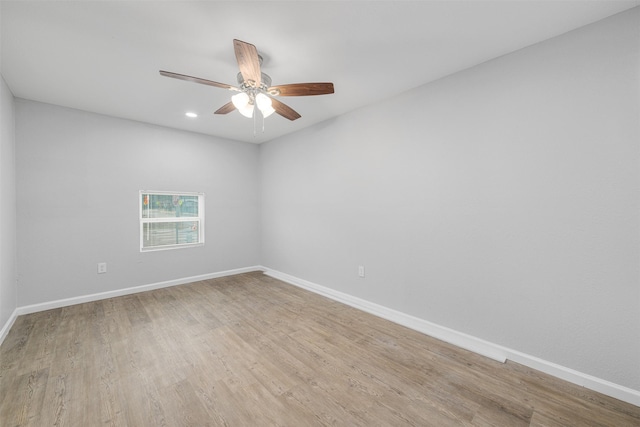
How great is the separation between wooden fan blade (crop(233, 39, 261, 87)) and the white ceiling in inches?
10.0

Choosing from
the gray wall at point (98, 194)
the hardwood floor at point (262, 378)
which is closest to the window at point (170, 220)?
the gray wall at point (98, 194)

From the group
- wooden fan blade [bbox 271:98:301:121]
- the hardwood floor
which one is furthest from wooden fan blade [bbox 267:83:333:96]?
the hardwood floor

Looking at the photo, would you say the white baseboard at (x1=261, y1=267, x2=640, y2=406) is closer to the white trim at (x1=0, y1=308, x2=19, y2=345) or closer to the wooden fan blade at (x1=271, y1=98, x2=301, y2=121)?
the wooden fan blade at (x1=271, y1=98, x2=301, y2=121)

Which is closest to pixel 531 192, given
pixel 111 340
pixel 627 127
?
pixel 627 127

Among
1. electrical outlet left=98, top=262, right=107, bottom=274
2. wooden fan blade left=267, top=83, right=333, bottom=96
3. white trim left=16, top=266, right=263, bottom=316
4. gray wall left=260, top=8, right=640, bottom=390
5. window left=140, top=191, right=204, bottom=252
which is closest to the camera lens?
gray wall left=260, top=8, right=640, bottom=390

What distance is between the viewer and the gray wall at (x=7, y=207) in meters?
2.37

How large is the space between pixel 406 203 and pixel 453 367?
Result: 150 centimetres

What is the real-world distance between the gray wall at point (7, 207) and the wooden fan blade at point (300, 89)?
102 inches

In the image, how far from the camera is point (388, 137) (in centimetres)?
288

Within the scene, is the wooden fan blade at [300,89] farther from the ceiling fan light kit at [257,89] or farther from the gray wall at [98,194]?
the gray wall at [98,194]

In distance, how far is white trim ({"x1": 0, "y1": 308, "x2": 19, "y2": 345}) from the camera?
2349 millimetres

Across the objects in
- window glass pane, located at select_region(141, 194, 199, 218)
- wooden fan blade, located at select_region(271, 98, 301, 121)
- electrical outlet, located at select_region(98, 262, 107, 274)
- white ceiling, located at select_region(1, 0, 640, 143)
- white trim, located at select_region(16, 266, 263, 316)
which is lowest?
white trim, located at select_region(16, 266, 263, 316)

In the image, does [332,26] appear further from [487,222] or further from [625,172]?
[625,172]

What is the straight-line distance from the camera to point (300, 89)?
2029 mm
